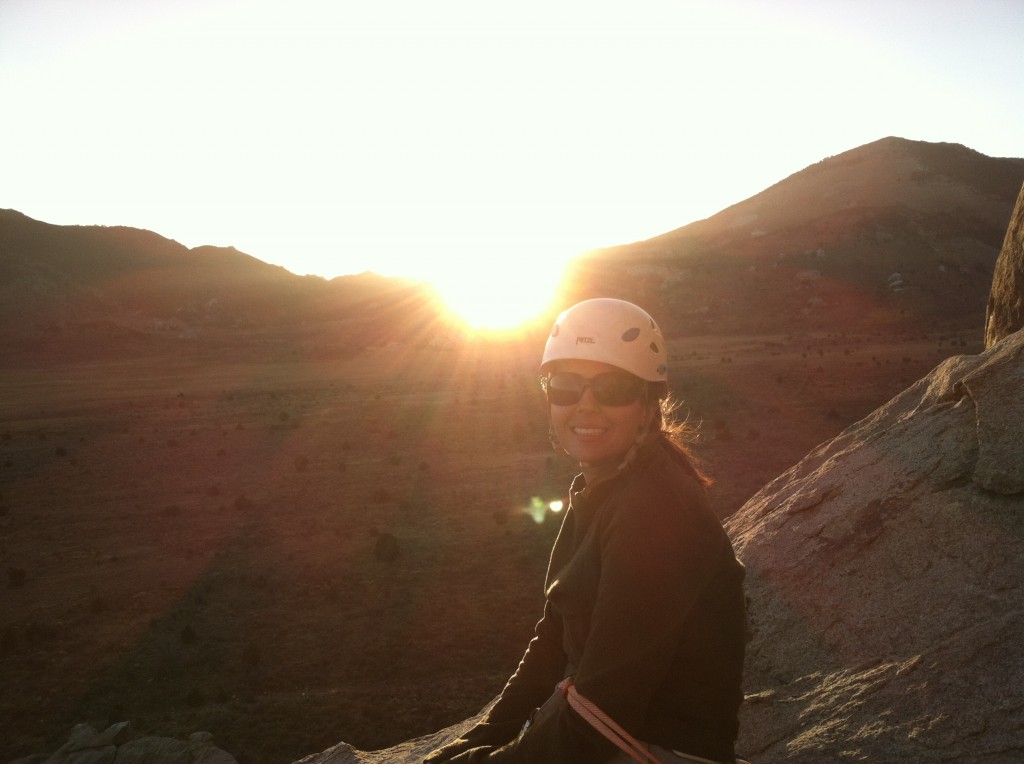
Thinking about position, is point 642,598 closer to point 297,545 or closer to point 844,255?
point 297,545

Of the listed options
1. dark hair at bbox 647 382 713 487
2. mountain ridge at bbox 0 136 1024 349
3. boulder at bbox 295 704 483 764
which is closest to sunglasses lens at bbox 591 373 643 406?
dark hair at bbox 647 382 713 487

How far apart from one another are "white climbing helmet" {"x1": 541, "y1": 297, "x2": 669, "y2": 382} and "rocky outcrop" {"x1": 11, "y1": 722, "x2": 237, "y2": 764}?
7123 mm

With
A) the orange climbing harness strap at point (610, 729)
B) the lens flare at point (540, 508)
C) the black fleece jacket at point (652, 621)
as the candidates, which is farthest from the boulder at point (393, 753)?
the lens flare at point (540, 508)

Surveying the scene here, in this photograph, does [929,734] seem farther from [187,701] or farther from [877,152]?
[877,152]

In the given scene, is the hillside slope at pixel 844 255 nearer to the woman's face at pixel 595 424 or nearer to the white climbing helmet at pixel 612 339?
the white climbing helmet at pixel 612 339

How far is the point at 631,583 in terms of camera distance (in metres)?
2.67

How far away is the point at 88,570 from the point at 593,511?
15920mm

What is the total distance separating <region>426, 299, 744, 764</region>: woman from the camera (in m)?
2.68

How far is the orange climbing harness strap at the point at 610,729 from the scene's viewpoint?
2.71 metres

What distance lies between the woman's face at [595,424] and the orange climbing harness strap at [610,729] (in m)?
1.03

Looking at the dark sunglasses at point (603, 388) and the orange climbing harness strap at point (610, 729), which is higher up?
the dark sunglasses at point (603, 388)

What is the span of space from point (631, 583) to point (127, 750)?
26.9ft

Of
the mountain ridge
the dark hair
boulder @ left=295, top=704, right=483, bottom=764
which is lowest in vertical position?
boulder @ left=295, top=704, right=483, bottom=764

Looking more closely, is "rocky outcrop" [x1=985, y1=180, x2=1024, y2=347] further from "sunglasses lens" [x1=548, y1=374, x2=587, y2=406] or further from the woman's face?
"sunglasses lens" [x1=548, y1=374, x2=587, y2=406]
